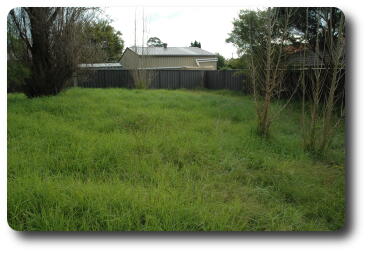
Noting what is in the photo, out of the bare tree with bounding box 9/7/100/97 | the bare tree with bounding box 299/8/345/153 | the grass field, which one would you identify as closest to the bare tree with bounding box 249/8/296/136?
the grass field

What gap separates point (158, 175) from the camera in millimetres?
2225

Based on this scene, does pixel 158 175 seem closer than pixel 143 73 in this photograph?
Yes

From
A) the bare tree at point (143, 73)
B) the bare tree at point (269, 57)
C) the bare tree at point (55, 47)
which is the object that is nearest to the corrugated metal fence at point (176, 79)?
the bare tree at point (143, 73)

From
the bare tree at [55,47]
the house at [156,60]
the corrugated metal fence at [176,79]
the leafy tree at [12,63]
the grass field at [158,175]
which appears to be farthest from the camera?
the corrugated metal fence at [176,79]

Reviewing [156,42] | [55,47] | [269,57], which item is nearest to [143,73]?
[156,42]

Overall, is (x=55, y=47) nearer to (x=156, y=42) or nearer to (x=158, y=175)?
(x=156, y=42)

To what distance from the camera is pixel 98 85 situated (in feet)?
34.1

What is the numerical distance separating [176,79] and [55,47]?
6.80 meters

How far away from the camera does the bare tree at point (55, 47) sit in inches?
171

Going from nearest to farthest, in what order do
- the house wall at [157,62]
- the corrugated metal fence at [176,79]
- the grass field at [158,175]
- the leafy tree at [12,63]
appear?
the grass field at [158,175] → the leafy tree at [12,63] → the house wall at [157,62] → the corrugated metal fence at [176,79]

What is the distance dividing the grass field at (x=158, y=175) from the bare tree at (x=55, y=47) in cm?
88

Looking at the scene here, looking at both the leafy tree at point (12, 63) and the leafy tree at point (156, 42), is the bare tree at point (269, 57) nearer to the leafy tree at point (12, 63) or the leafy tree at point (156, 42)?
the leafy tree at point (156, 42)

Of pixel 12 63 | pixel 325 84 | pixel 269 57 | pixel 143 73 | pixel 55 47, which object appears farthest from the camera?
pixel 143 73
